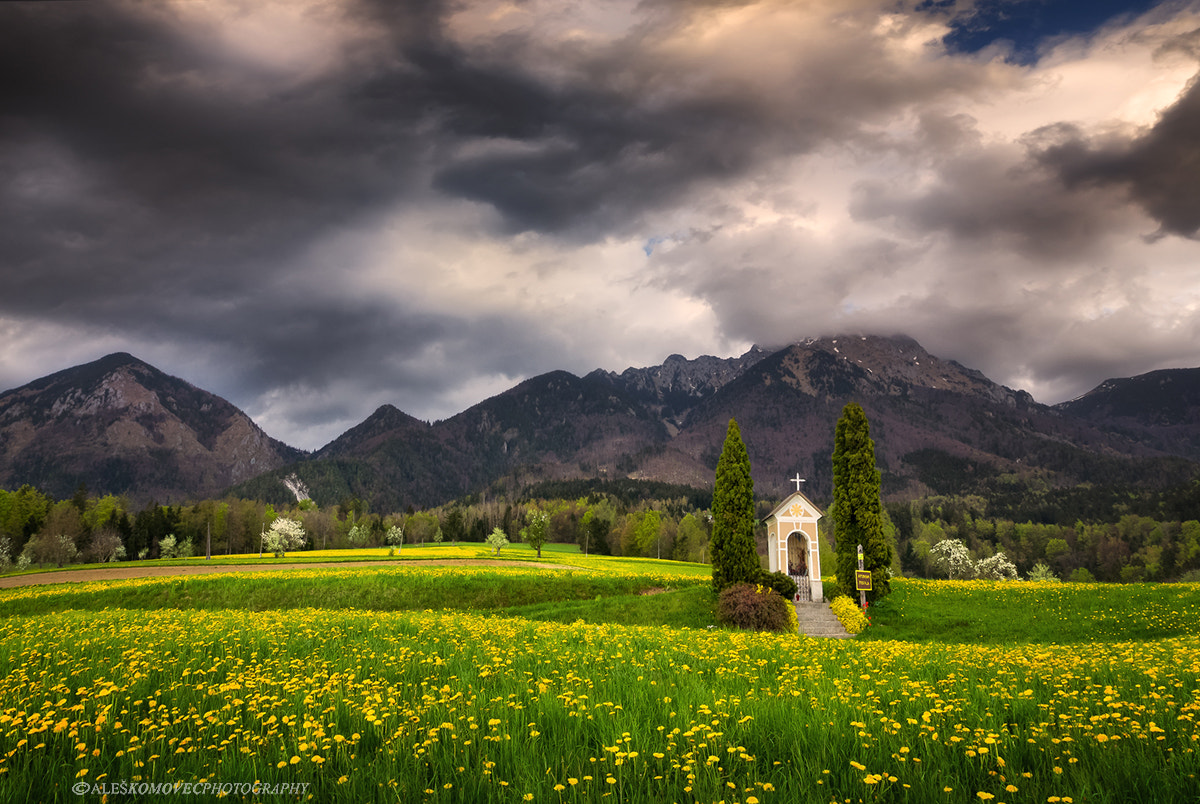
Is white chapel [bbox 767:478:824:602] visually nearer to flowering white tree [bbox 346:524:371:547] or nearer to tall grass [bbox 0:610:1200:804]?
tall grass [bbox 0:610:1200:804]

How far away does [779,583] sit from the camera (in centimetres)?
3359

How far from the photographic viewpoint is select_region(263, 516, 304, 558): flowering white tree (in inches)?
3233

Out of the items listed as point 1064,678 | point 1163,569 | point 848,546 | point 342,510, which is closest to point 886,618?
point 848,546

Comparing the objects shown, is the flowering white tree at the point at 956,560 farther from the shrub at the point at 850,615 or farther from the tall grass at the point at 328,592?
the shrub at the point at 850,615

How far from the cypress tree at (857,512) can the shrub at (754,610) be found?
21.8ft

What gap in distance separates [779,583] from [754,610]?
234 inches

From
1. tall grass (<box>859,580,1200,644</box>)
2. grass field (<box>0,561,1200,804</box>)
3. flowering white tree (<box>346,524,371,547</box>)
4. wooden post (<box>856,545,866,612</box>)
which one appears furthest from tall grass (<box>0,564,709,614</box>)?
flowering white tree (<box>346,524,371,547</box>)

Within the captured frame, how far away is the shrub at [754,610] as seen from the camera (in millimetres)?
28125

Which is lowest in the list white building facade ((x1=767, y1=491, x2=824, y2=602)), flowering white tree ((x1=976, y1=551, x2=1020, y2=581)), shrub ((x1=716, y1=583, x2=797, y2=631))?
flowering white tree ((x1=976, y1=551, x2=1020, y2=581))

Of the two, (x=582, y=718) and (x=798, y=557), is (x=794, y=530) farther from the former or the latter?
(x=582, y=718)

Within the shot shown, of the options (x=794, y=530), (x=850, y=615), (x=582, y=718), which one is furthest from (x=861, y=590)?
(x=582, y=718)

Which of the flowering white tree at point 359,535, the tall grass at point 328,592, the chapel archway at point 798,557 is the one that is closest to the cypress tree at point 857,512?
the tall grass at point 328,592

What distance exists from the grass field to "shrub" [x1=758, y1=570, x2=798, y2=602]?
19.7m

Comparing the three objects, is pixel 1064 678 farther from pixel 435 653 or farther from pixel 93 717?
→ pixel 93 717
